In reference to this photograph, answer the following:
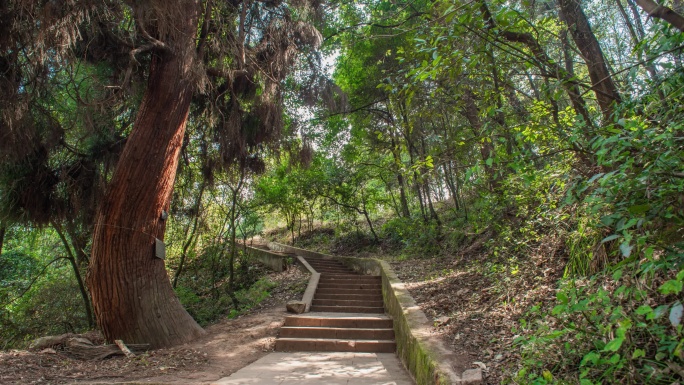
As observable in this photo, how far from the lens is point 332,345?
704 centimetres

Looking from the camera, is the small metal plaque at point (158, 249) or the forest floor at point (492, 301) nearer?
the forest floor at point (492, 301)

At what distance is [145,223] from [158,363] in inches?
82.5

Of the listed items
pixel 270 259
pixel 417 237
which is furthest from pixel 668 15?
pixel 270 259

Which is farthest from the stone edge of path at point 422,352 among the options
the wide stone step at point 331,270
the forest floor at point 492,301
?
the wide stone step at point 331,270

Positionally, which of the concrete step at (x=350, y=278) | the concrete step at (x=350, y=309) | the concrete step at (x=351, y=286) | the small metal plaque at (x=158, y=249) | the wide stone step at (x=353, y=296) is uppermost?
the small metal plaque at (x=158, y=249)

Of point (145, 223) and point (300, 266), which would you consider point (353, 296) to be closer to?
point (300, 266)

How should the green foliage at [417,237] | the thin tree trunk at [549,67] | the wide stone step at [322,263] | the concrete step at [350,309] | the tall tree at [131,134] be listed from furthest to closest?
the wide stone step at [322,263]
the green foliage at [417,237]
the concrete step at [350,309]
the tall tree at [131,134]
the thin tree trunk at [549,67]

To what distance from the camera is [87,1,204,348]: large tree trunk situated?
238 inches

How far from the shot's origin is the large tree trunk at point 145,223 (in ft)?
19.9

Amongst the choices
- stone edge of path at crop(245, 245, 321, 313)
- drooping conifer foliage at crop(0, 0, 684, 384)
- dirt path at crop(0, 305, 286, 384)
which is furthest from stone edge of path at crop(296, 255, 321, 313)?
dirt path at crop(0, 305, 286, 384)

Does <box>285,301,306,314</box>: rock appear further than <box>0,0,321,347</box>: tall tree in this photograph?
Yes

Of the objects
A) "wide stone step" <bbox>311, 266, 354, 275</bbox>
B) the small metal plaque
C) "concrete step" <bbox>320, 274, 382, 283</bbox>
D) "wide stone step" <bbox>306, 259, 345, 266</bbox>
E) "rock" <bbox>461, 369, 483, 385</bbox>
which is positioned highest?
the small metal plaque

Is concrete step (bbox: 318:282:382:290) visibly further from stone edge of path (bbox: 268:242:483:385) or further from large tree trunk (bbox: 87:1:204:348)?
large tree trunk (bbox: 87:1:204:348)

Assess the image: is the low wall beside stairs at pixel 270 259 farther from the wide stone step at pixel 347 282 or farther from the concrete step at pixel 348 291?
the concrete step at pixel 348 291
